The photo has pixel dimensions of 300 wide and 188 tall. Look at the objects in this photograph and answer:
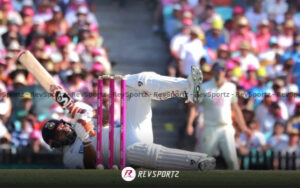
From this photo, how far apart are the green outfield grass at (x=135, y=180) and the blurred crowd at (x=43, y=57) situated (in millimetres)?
3217

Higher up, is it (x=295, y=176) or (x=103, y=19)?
(x=103, y=19)

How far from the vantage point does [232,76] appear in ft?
46.4

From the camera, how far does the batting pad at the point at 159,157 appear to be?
8766mm

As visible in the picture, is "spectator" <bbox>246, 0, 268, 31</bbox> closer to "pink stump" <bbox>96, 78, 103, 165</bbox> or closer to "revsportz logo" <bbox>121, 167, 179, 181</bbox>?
"pink stump" <bbox>96, 78, 103, 165</bbox>

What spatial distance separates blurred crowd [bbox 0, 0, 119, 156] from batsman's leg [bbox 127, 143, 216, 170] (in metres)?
2.35

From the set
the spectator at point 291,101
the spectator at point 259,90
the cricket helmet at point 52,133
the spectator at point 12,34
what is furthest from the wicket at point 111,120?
the spectator at point 291,101

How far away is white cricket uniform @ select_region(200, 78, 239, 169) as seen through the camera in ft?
40.1

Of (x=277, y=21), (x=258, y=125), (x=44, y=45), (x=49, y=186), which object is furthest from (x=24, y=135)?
(x=277, y=21)

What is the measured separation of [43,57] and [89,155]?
4618mm

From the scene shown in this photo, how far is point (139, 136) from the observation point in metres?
9.13

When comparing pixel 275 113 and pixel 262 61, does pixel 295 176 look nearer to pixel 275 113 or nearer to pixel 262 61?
pixel 275 113

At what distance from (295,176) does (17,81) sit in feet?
18.4

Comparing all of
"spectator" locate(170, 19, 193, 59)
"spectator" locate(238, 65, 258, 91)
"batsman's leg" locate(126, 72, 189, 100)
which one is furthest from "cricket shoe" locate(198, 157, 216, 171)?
"spectator" locate(170, 19, 193, 59)

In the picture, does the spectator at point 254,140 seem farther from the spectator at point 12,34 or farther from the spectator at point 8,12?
the spectator at point 8,12
